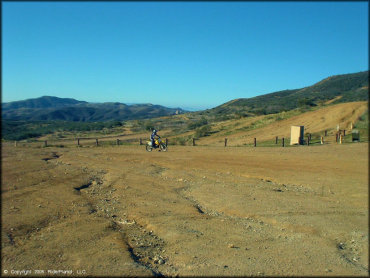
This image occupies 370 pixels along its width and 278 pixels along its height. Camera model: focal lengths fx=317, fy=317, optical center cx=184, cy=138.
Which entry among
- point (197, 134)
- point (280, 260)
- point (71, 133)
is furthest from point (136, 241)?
point (71, 133)

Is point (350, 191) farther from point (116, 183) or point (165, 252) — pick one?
point (116, 183)

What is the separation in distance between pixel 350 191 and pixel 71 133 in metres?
45.2

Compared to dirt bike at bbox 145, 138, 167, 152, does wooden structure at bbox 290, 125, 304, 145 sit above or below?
above

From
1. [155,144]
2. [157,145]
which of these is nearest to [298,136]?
[157,145]

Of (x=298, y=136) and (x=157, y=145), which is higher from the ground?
(x=298, y=136)

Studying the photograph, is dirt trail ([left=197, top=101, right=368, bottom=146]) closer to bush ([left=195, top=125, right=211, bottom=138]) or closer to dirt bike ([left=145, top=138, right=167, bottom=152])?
bush ([left=195, top=125, right=211, bottom=138])

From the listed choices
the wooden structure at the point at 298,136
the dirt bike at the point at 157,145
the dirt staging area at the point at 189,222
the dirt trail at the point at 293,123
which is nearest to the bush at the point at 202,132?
the dirt trail at the point at 293,123

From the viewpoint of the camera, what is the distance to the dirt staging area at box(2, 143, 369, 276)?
17.9 feet

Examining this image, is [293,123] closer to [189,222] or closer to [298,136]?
[298,136]

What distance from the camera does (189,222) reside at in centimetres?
876

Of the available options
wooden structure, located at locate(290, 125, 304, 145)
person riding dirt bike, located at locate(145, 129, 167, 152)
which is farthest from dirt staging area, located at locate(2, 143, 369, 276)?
wooden structure, located at locate(290, 125, 304, 145)

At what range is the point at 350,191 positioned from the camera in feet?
28.0

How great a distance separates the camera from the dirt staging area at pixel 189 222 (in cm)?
545

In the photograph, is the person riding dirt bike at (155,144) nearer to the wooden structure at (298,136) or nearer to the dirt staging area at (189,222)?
the dirt staging area at (189,222)
